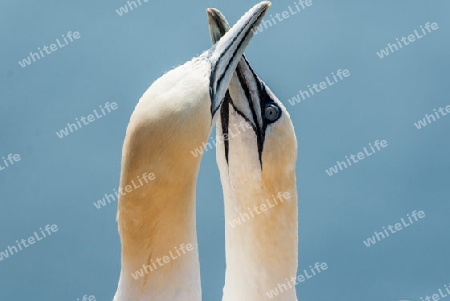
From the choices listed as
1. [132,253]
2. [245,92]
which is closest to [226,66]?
[245,92]

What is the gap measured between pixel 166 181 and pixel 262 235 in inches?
104

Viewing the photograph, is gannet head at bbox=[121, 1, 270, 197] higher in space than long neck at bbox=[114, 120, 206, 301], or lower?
higher

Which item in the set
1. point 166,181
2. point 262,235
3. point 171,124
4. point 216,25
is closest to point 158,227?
point 166,181

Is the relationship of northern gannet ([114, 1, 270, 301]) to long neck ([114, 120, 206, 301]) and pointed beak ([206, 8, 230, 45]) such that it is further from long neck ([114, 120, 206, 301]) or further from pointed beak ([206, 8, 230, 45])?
pointed beak ([206, 8, 230, 45])

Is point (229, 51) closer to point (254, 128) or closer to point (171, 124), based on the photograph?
point (254, 128)

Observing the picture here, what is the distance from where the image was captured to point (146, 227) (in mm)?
7762

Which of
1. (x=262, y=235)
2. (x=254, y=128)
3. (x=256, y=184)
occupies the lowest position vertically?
(x=262, y=235)

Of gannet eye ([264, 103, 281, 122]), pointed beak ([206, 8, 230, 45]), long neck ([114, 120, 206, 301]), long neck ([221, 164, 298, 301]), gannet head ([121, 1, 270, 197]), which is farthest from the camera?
long neck ([221, 164, 298, 301])

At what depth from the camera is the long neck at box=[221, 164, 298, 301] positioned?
991 centimetres

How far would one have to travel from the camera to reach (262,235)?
33.0 ft

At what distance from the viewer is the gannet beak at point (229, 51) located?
830 centimetres

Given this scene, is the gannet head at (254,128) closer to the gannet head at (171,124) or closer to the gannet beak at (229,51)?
the gannet beak at (229,51)

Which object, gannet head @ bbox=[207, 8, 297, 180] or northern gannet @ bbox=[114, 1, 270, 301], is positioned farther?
gannet head @ bbox=[207, 8, 297, 180]

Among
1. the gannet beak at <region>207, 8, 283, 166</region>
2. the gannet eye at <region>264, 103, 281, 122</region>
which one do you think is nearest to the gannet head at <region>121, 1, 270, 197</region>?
the gannet beak at <region>207, 8, 283, 166</region>
